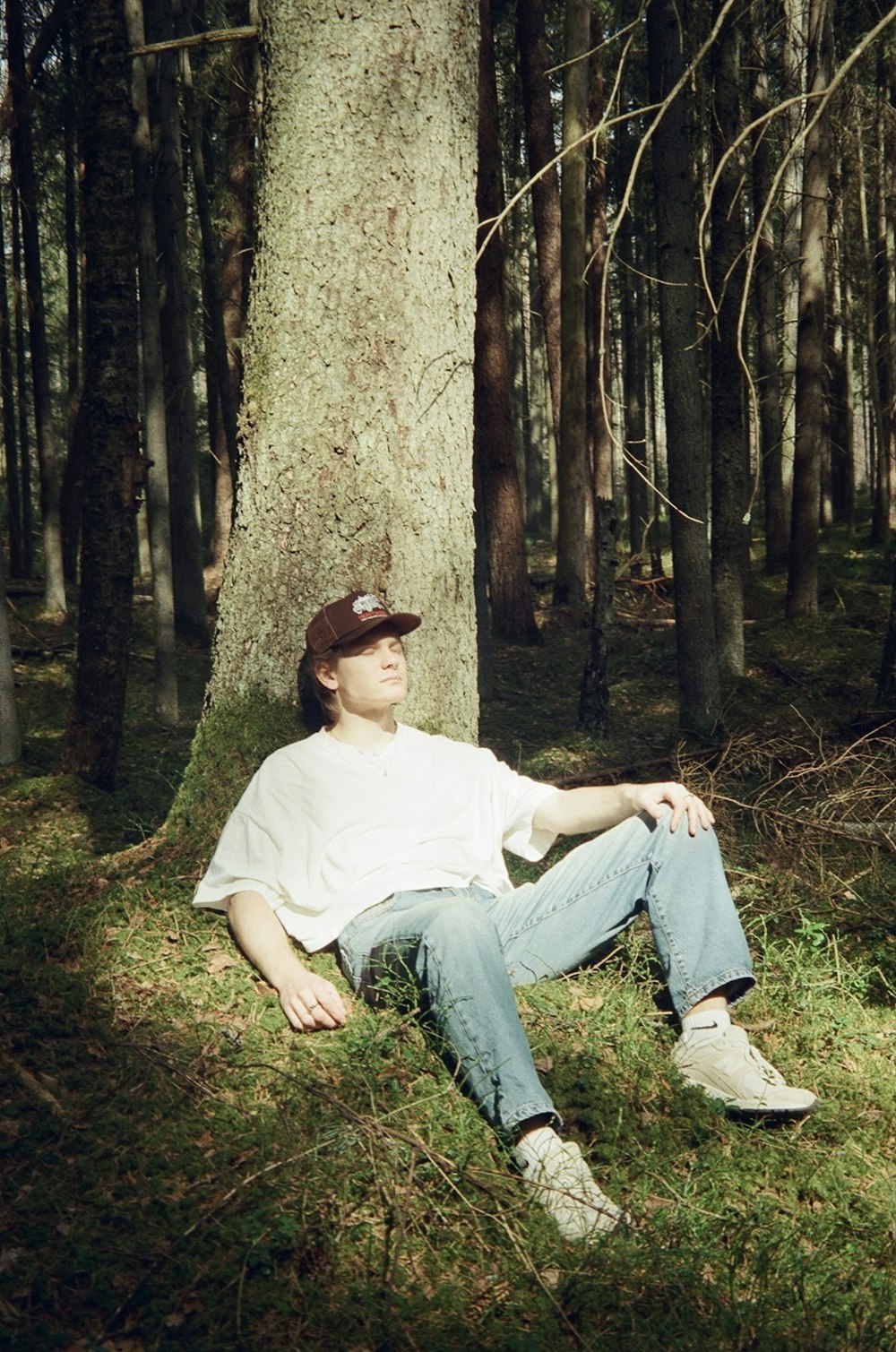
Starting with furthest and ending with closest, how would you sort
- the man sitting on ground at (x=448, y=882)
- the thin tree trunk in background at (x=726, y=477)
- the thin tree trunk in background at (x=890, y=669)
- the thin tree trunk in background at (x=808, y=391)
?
the thin tree trunk in background at (x=808, y=391) → the thin tree trunk in background at (x=726, y=477) → the thin tree trunk in background at (x=890, y=669) → the man sitting on ground at (x=448, y=882)

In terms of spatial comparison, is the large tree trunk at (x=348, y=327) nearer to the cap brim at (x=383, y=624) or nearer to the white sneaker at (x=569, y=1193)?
the cap brim at (x=383, y=624)

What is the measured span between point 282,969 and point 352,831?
1.68ft

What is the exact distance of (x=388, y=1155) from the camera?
3.08 metres

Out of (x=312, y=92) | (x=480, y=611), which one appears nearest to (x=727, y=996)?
(x=312, y=92)

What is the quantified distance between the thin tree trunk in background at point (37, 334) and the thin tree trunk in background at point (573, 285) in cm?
586

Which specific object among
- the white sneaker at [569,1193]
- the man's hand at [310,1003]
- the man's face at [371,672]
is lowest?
the white sneaker at [569,1193]

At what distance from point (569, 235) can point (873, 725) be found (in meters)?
7.33

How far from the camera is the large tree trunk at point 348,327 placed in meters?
4.48

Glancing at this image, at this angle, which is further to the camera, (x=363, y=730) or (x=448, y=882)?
(x=363, y=730)

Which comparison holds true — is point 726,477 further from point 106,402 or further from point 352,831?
point 352,831

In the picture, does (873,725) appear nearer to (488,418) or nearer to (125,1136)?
(125,1136)

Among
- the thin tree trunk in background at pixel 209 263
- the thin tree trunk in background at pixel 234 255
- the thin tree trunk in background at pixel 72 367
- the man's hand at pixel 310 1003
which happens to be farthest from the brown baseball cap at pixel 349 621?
the thin tree trunk in background at pixel 72 367

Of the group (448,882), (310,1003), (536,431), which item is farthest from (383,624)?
(536,431)

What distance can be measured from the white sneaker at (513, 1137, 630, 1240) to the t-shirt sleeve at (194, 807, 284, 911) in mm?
1193
